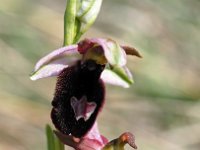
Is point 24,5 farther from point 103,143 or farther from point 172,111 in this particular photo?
point 103,143

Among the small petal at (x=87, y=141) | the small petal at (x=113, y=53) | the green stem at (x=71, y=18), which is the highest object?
the small petal at (x=113, y=53)

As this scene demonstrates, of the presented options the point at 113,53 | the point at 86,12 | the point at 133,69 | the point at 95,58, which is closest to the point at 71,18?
the point at 86,12

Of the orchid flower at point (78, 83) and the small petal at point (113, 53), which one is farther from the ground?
the small petal at point (113, 53)

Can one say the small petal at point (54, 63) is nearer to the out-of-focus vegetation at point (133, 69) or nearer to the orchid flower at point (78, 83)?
the orchid flower at point (78, 83)

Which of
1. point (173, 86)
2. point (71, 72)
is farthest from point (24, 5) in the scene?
point (71, 72)

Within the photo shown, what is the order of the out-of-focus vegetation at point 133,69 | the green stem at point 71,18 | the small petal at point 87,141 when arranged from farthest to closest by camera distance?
the out-of-focus vegetation at point 133,69, the green stem at point 71,18, the small petal at point 87,141

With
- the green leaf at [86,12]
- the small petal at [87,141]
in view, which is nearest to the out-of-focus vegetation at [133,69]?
the green leaf at [86,12]

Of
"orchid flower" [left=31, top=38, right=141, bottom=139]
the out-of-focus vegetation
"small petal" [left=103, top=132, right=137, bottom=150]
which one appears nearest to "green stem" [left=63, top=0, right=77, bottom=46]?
"orchid flower" [left=31, top=38, right=141, bottom=139]
